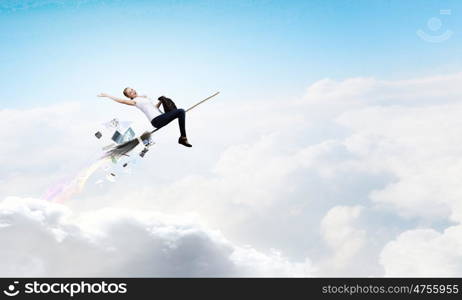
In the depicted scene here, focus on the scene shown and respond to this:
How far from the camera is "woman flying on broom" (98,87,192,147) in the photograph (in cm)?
1317

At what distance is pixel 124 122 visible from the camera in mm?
12938

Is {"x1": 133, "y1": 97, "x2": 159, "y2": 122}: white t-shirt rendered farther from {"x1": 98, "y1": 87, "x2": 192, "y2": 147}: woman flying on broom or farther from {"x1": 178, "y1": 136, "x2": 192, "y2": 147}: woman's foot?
{"x1": 178, "y1": 136, "x2": 192, "y2": 147}: woman's foot

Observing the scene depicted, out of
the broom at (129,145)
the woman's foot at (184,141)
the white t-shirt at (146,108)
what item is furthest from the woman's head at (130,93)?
the woman's foot at (184,141)

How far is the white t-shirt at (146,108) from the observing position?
13.3m

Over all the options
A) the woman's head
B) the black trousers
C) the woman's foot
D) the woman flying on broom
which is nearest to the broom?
the black trousers

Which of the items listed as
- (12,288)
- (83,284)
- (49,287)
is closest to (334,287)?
(83,284)

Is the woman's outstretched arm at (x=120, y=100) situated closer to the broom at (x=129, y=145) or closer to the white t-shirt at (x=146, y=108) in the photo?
the white t-shirt at (x=146, y=108)

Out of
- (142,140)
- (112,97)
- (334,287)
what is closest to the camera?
(112,97)

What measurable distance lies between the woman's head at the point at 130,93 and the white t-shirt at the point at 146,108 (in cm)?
13

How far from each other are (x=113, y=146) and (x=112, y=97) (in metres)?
1.72

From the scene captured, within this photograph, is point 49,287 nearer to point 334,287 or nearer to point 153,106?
point 153,106

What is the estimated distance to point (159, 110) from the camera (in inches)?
531

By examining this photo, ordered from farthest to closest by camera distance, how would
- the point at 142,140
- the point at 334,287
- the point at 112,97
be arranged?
1. the point at 334,287
2. the point at 142,140
3. the point at 112,97

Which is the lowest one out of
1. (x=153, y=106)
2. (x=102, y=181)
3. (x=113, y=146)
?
(x=102, y=181)
